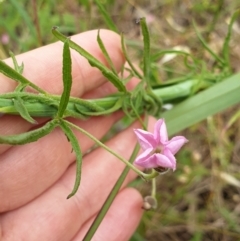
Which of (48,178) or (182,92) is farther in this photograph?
(182,92)

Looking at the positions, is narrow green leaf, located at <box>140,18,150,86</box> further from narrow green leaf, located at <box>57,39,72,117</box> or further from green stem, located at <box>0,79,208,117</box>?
narrow green leaf, located at <box>57,39,72,117</box>

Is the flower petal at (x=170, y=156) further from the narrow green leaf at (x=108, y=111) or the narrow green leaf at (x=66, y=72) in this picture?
the narrow green leaf at (x=108, y=111)

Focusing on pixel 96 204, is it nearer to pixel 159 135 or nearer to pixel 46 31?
pixel 159 135

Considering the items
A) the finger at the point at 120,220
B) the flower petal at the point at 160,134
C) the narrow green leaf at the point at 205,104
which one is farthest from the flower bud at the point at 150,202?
the flower petal at the point at 160,134

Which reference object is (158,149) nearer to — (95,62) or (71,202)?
(95,62)

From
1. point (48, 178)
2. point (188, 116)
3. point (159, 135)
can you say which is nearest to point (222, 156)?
point (188, 116)

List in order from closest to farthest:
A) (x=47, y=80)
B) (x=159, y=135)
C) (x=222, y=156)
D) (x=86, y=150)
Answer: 1. (x=159, y=135)
2. (x=47, y=80)
3. (x=86, y=150)
4. (x=222, y=156)

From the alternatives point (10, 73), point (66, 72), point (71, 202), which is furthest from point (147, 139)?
point (71, 202)

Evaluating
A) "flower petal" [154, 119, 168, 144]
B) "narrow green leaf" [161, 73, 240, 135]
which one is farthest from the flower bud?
"flower petal" [154, 119, 168, 144]
